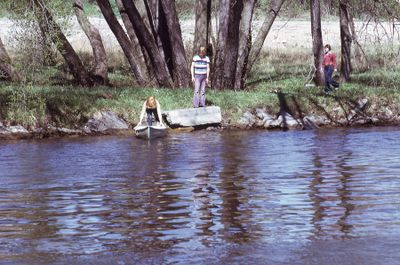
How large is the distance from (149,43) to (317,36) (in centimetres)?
663

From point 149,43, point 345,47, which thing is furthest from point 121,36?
point 345,47

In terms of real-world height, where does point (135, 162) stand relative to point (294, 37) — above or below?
below

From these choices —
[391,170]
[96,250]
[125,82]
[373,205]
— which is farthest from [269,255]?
[125,82]

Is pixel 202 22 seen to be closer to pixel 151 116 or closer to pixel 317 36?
pixel 317 36

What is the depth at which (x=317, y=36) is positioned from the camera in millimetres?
38312

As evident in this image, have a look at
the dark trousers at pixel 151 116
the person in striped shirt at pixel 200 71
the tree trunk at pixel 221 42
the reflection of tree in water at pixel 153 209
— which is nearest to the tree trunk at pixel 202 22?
the tree trunk at pixel 221 42

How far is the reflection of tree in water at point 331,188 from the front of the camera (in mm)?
12992

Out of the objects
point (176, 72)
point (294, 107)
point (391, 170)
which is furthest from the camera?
point (176, 72)

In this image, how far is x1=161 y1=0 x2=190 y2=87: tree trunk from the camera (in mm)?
36125

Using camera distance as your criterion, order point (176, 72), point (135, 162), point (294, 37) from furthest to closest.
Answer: point (294, 37) < point (176, 72) < point (135, 162)

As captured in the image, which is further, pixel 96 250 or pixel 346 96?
pixel 346 96

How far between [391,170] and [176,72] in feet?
60.7

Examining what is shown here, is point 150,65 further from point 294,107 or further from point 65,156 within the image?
point 65,156

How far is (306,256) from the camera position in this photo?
35.8ft
